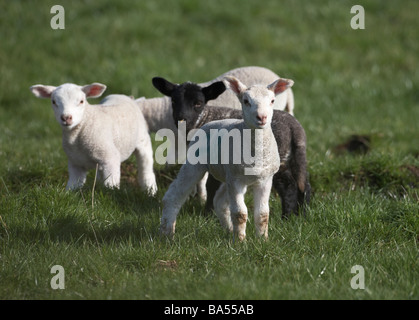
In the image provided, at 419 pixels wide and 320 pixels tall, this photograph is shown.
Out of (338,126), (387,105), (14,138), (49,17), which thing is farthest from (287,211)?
(49,17)

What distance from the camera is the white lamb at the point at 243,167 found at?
14.4 ft

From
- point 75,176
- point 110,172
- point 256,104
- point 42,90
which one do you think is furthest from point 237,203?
point 42,90

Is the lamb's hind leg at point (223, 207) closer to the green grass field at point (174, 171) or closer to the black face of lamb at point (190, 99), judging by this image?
the green grass field at point (174, 171)

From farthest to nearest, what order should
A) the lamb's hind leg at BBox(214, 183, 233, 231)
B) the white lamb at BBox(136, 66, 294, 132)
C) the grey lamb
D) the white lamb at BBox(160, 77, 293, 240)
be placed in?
the white lamb at BBox(136, 66, 294, 132), the grey lamb, the lamb's hind leg at BBox(214, 183, 233, 231), the white lamb at BBox(160, 77, 293, 240)

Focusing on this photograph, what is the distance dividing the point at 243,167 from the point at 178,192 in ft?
2.05

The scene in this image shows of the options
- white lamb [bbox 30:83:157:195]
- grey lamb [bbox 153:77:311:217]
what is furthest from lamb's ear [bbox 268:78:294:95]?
white lamb [bbox 30:83:157:195]

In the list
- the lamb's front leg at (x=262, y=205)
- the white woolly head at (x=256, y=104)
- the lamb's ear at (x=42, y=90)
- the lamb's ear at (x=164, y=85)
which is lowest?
the lamb's front leg at (x=262, y=205)

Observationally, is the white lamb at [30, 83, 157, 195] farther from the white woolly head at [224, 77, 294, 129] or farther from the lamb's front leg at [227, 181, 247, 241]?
the white woolly head at [224, 77, 294, 129]

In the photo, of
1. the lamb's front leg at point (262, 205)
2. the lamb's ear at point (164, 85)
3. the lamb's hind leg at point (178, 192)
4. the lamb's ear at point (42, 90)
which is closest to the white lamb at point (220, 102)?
the lamb's ear at point (164, 85)

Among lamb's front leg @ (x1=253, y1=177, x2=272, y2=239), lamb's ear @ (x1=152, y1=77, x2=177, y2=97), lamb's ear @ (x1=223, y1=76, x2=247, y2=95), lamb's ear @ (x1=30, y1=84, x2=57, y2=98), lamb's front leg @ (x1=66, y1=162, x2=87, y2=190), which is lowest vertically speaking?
lamb's front leg @ (x1=253, y1=177, x2=272, y2=239)

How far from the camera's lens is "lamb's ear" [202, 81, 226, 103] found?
561cm

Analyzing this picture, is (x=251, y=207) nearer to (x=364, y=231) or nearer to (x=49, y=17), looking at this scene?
(x=364, y=231)

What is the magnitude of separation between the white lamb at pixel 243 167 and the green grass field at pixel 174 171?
0.61 feet

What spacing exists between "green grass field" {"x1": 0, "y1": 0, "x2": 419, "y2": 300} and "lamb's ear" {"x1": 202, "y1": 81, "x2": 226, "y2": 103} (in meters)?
0.99
